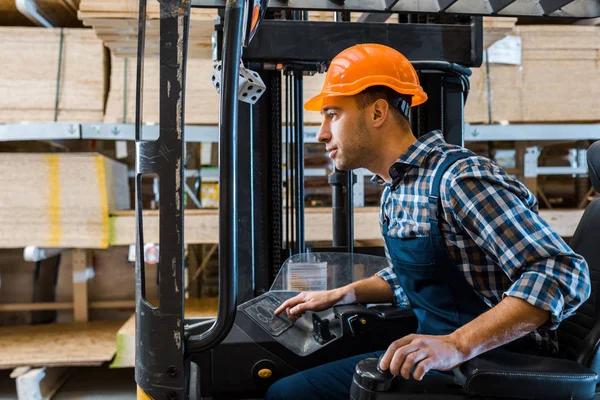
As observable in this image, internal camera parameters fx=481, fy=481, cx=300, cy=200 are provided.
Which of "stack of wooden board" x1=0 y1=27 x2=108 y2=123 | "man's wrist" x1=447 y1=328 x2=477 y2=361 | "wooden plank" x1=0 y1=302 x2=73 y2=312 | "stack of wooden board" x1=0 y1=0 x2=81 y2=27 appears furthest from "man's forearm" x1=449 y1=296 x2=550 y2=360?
"wooden plank" x1=0 y1=302 x2=73 y2=312

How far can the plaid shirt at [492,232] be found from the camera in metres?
1.39

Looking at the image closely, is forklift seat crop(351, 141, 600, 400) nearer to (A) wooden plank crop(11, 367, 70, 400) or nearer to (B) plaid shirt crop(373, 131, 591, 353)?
(B) plaid shirt crop(373, 131, 591, 353)

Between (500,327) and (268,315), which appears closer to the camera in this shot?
(500,327)

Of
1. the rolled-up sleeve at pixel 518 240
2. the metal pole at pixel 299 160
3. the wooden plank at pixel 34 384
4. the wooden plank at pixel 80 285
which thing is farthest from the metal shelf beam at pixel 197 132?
the rolled-up sleeve at pixel 518 240

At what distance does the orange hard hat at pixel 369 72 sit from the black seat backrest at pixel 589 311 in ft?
2.59

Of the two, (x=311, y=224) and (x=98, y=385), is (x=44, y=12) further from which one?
(x=98, y=385)

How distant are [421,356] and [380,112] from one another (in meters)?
0.99

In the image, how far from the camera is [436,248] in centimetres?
167

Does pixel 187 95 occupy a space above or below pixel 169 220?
above

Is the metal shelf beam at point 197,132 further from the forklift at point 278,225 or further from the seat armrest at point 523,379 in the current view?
the seat armrest at point 523,379

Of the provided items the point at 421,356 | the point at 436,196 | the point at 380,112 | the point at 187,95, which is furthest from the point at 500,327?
the point at 187,95

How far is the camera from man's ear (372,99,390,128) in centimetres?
191

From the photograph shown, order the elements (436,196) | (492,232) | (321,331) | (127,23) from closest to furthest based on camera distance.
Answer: (492,232) < (436,196) < (321,331) < (127,23)

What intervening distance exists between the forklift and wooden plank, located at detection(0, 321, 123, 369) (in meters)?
2.13
